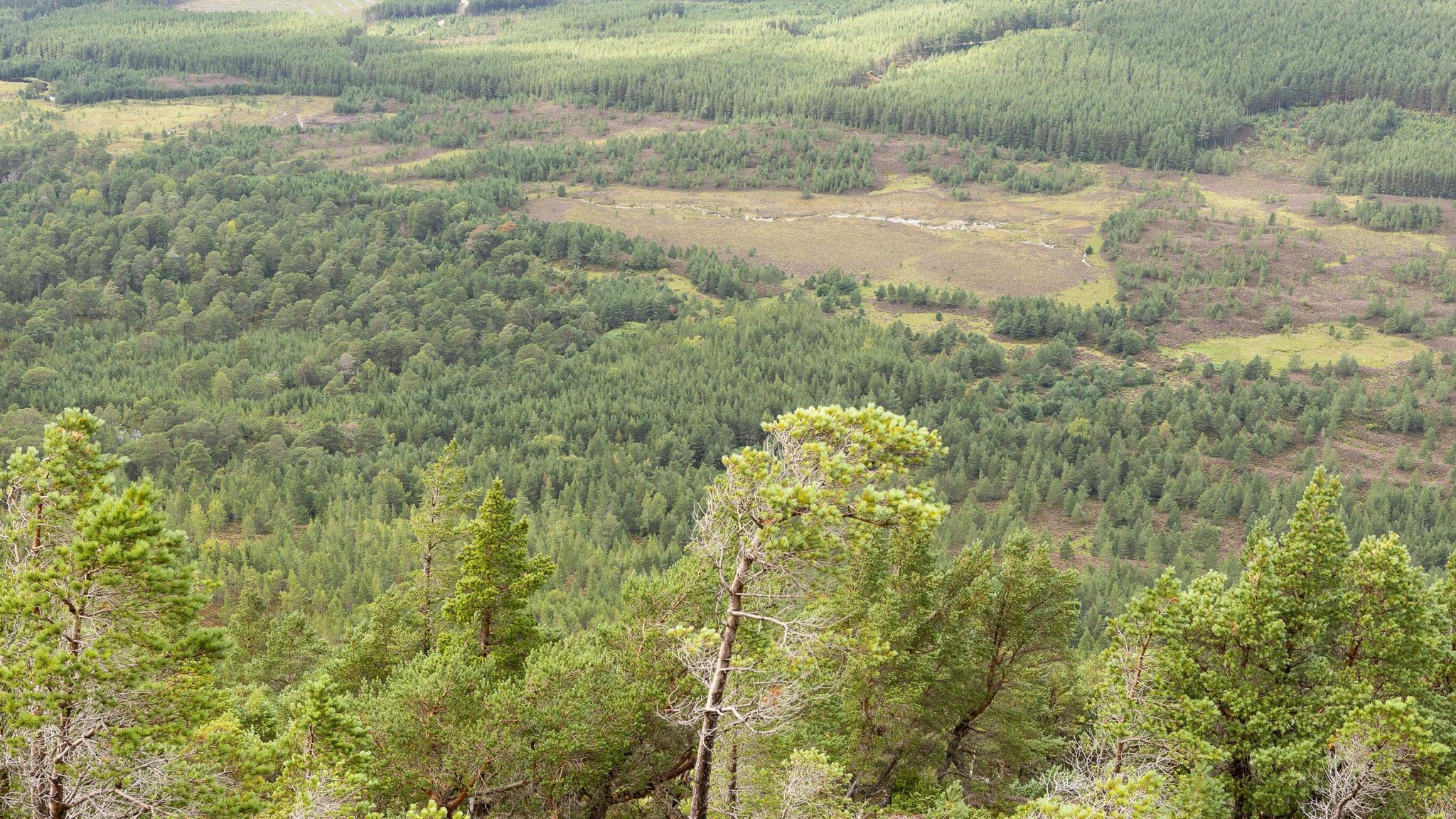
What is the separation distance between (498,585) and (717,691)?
17457 millimetres

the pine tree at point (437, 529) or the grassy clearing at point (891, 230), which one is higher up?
the pine tree at point (437, 529)

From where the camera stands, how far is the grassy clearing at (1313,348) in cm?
13862

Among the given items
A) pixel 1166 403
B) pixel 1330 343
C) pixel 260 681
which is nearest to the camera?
pixel 260 681

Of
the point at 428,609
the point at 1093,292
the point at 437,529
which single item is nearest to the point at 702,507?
the point at 437,529

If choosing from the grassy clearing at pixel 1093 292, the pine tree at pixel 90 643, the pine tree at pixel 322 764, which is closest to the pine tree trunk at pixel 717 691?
the pine tree at pixel 322 764

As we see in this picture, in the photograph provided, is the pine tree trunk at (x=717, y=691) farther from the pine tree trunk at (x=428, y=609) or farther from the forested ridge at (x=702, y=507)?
the pine tree trunk at (x=428, y=609)

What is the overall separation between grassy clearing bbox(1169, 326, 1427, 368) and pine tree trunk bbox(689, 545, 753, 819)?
127 metres

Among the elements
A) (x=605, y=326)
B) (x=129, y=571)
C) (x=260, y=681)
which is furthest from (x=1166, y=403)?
(x=129, y=571)

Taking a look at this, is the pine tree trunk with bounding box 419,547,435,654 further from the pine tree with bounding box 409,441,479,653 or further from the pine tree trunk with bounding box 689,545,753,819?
the pine tree trunk with bounding box 689,545,753,819

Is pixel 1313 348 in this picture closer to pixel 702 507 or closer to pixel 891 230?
pixel 891 230

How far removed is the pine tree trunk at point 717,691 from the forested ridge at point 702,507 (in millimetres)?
139

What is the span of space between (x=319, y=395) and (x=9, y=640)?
10573 centimetres

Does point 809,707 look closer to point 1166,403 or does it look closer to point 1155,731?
point 1155,731

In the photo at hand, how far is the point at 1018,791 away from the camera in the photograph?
39188 millimetres
